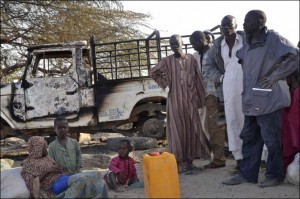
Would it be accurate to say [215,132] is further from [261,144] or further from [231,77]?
[261,144]

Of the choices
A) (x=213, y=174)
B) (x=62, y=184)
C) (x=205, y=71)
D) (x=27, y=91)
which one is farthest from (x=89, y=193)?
(x=27, y=91)

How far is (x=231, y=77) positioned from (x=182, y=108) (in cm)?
73

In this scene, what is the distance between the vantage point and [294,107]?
418 cm

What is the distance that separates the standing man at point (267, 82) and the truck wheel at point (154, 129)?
4267 mm

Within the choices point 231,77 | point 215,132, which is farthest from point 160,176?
point 215,132

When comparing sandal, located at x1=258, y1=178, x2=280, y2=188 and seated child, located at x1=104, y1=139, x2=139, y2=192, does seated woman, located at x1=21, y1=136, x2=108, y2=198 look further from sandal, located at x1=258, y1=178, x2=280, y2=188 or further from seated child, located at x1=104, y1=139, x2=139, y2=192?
sandal, located at x1=258, y1=178, x2=280, y2=188

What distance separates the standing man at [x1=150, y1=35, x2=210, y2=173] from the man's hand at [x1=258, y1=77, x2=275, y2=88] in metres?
1.26

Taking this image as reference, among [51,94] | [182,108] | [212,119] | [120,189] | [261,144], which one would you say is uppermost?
[51,94]

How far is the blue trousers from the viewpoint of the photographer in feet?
13.4

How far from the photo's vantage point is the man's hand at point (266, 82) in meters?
4.01

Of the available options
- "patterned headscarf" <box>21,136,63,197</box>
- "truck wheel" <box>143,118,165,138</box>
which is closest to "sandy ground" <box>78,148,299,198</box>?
"patterned headscarf" <box>21,136,63,197</box>

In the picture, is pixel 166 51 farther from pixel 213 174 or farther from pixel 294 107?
pixel 294 107

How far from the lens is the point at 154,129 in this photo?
28.0 ft

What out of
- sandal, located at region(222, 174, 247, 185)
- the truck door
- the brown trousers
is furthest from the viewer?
the truck door
